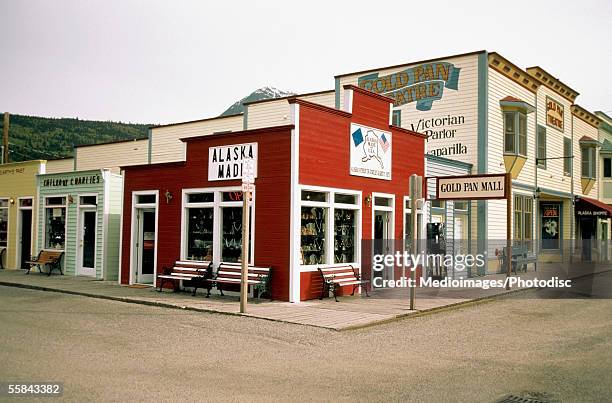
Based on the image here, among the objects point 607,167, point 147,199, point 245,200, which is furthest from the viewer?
point 607,167

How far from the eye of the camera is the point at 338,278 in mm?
14430

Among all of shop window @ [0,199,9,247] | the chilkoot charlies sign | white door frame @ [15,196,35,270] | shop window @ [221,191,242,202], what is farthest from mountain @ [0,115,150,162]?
shop window @ [221,191,242,202]

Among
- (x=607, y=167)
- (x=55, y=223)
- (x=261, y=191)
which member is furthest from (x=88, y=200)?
(x=607, y=167)

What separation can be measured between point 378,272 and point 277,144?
16.3 ft

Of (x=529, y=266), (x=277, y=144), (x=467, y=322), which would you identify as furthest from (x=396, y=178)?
(x=529, y=266)

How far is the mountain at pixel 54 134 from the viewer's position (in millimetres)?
64938

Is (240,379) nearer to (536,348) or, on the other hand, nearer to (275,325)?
(275,325)

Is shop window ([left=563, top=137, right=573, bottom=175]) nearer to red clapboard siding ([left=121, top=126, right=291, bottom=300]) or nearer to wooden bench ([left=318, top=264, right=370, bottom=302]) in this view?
wooden bench ([left=318, top=264, right=370, bottom=302])

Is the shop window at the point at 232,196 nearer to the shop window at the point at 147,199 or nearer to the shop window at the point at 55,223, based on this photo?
the shop window at the point at 147,199

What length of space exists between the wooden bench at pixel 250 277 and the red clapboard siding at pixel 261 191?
19 cm

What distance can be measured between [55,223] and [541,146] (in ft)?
66.4

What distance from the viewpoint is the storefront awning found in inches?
1202

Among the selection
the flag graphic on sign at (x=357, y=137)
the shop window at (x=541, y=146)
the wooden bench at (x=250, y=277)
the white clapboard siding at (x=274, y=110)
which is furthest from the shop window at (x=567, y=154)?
the wooden bench at (x=250, y=277)

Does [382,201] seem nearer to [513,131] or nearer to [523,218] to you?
[513,131]
